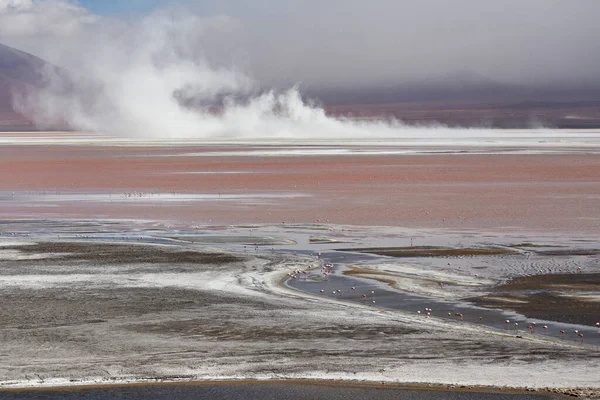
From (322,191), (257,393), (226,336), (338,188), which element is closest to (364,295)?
(226,336)

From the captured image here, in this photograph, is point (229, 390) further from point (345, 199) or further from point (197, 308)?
point (345, 199)

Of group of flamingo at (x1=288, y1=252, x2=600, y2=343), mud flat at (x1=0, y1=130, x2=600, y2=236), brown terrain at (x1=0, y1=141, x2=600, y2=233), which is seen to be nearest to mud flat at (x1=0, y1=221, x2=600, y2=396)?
group of flamingo at (x1=288, y1=252, x2=600, y2=343)

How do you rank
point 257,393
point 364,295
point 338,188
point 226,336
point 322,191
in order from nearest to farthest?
point 257,393
point 226,336
point 364,295
point 322,191
point 338,188

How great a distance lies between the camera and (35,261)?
20.4m

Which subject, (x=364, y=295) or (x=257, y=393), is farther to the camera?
(x=364, y=295)

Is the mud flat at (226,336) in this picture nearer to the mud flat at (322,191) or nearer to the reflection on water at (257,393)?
the reflection on water at (257,393)

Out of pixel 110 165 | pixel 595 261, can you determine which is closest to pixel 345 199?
pixel 595 261

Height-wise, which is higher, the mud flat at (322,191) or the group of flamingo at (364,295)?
the group of flamingo at (364,295)

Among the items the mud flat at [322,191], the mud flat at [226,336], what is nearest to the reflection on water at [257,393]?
the mud flat at [226,336]

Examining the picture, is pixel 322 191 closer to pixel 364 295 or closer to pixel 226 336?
pixel 364 295

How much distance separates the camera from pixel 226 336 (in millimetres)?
13500

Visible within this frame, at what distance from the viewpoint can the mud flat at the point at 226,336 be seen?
11.6 meters

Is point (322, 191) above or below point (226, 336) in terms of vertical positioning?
below

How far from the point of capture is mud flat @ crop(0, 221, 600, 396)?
11.6 meters
